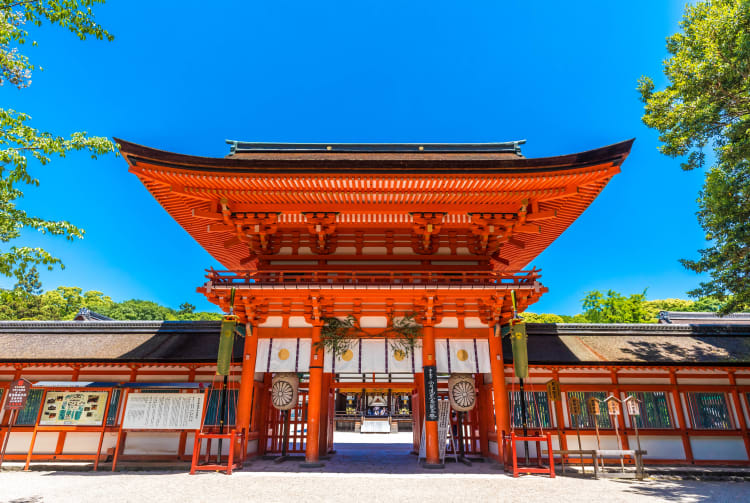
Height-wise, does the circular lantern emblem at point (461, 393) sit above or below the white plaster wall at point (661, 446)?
above

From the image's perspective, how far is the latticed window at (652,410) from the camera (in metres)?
12.0

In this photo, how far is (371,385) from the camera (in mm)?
14133

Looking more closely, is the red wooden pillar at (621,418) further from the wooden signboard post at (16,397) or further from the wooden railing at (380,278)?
the wooden signboard post at (16,397)

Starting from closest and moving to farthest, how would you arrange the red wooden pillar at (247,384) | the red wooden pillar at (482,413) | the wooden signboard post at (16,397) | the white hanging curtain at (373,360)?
the red wooden pillar at (247,384)
the white hanging curtain at (373,360)
the wooden signboard post at (16,397)
the red wooden pillar at (482,413)

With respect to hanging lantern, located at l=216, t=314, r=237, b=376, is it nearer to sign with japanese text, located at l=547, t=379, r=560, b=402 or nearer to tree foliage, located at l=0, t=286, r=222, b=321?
sign with japanese text, located at l=547, t=379, r=560, b=402

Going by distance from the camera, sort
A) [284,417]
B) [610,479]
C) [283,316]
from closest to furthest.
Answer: [610,479] < [283,316] < [284,417]

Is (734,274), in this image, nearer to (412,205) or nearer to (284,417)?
(412,205)

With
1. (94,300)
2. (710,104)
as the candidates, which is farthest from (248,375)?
(94,300)

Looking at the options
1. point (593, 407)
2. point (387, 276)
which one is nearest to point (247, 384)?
point (387, 276)

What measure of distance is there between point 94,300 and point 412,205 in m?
76.0

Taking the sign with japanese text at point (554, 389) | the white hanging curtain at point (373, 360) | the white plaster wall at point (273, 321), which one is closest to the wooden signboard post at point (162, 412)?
the white plaster wall at point (273, 321)

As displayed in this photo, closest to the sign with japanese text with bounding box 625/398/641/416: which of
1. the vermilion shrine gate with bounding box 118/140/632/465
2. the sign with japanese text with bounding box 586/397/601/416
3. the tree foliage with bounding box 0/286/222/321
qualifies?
the sign with japanese text with bounding box 586/397/601/416

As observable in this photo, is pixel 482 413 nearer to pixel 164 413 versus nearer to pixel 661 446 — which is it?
pixel 661 446

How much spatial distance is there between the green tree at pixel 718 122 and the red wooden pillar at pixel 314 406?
11.6 meters
